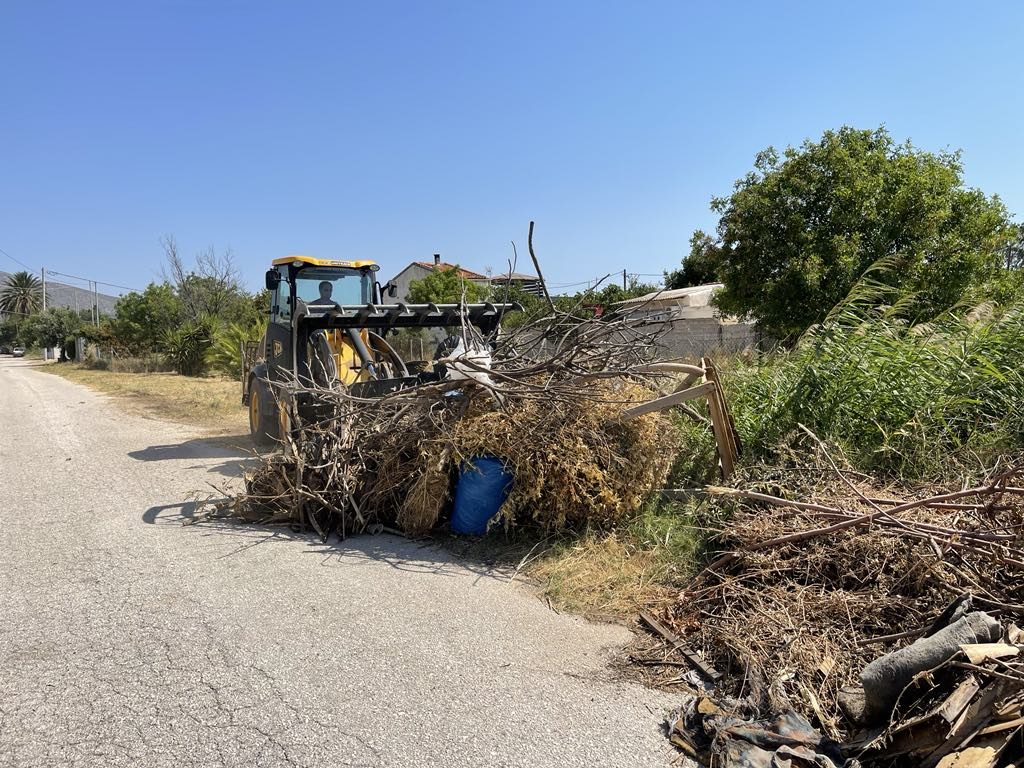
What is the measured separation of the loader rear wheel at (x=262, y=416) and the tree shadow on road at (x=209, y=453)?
10.9 inches

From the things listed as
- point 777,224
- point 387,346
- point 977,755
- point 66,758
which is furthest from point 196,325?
point 977,755

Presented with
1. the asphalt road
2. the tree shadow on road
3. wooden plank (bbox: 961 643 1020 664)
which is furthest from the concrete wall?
wooden plank (bbox: 961 643 1020 664)

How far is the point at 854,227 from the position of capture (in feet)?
39.0

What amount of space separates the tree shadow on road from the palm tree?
91.3m

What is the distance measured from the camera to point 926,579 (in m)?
3.59

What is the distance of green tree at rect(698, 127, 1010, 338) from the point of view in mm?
11383

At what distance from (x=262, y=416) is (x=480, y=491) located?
4984 mm

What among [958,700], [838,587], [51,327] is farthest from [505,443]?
[51,327]

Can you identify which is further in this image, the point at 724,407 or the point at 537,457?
the point at 724,407

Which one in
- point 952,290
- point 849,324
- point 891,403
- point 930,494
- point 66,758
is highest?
point 952,290

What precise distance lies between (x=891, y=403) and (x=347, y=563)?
4.44m

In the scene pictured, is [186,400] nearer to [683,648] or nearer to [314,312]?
[314,312]

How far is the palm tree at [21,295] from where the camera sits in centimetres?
8538

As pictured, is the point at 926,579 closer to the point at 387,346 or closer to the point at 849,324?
the point at 849,324
